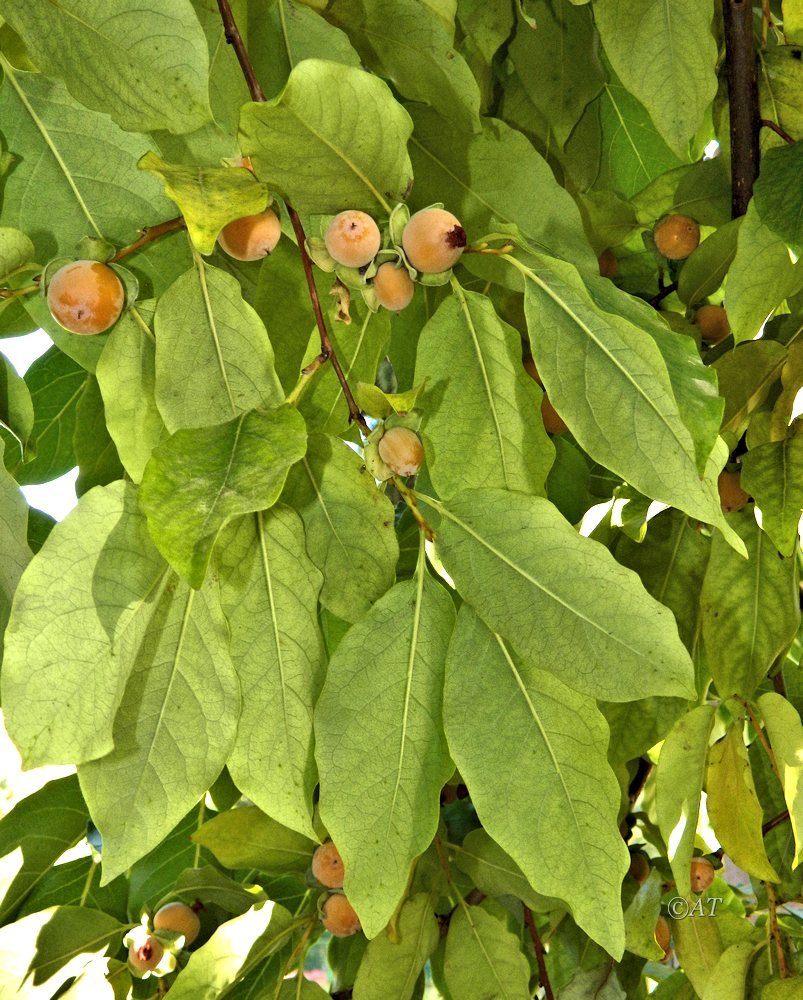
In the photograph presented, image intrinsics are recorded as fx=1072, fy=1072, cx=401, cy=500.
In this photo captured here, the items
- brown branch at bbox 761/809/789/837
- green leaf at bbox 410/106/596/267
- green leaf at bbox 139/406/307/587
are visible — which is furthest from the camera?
brown branch at bbox 761/809/789/837

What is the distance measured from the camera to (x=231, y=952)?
679mm

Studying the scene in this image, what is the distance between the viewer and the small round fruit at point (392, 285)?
48 cm

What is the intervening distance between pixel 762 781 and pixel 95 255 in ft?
2.17

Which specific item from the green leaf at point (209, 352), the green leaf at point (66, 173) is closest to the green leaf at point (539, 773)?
the green leaf at point (209, 352)

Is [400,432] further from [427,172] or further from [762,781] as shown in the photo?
[762,781]

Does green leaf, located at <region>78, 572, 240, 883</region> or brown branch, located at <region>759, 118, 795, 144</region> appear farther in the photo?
brown branch, located at <region>759, 118, 795, 144</region>

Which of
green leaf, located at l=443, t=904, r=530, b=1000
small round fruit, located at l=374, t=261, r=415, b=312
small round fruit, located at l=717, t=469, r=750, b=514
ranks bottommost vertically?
green leaf, located at l=443, t=904, r=530, b=1000

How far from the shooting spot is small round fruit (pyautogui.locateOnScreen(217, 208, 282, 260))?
1.57 ft

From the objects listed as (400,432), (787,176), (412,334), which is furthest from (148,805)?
(787,176)

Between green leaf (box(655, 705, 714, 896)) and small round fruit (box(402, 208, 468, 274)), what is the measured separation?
0.35 m

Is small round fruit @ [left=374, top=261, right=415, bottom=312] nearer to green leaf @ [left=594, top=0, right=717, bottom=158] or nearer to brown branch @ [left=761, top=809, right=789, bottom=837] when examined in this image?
green leaf @ [left=594, top=0, right=717, bottom=158]

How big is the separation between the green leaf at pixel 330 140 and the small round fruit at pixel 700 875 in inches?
22.2

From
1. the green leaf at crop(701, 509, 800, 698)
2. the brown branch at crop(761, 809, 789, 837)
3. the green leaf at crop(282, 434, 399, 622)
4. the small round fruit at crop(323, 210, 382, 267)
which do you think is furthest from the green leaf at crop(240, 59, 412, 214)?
the brown branch at crop(761, 809, 789, 837)

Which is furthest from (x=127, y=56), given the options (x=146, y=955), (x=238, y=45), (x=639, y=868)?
(x=639, y=868)
